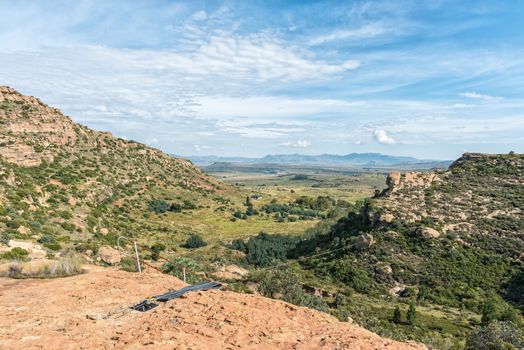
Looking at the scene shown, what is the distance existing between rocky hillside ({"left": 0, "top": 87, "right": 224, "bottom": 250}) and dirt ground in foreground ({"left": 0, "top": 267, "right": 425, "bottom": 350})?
21.8 m

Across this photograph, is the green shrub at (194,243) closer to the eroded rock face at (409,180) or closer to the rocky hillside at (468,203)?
the rocky hillside at (468,203)

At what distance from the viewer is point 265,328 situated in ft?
42.5

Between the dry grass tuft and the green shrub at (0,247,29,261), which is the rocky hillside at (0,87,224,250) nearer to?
the green shrub at (0,247,29,261)

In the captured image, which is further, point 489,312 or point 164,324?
point 489,312

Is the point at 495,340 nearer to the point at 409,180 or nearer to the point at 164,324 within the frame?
the point at 164,324

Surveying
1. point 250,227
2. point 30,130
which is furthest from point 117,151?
point 250,227

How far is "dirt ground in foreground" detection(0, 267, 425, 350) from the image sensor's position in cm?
1187

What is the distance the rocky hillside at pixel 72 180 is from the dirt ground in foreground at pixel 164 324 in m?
21.8

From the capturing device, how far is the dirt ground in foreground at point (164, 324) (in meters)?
11.9

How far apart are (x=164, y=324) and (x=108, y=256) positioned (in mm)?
25677

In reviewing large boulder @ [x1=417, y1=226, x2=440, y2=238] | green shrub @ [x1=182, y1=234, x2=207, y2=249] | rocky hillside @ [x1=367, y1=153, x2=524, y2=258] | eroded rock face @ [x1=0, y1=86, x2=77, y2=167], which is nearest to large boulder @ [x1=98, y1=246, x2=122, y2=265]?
green shrub @ [x1=182, y1=234, x2=207, y2=249]

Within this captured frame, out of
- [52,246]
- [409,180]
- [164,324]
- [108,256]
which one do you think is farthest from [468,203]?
[164,324]

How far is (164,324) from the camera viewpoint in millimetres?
12898

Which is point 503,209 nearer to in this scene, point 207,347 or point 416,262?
point 416,262
